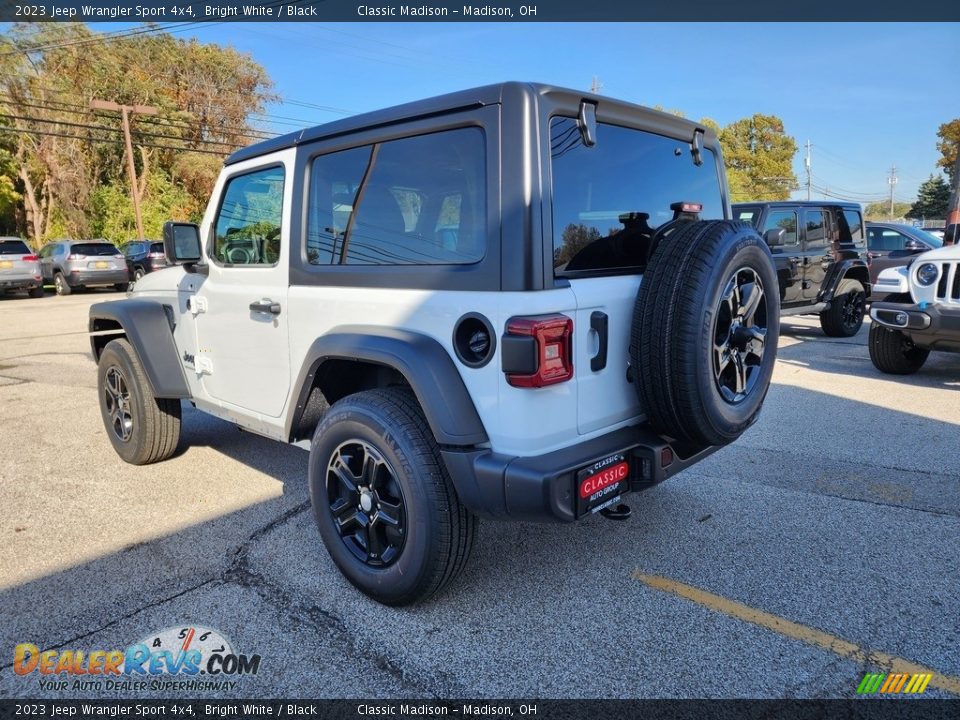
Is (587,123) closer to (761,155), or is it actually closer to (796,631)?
(796,631)

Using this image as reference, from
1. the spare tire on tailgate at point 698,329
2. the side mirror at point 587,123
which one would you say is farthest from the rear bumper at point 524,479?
the side mirror at point 587,123

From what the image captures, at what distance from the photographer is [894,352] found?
282 inches

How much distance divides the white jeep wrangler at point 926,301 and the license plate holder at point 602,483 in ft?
16.8

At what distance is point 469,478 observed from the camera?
2.43 metres

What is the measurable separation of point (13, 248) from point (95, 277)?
2126 millimetres

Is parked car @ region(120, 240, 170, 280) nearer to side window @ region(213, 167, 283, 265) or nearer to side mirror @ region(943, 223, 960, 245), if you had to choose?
side window @ region(213, 167, 283, 265)

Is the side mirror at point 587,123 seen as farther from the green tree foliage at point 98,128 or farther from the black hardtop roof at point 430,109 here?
the green tree foliage at point 98,128

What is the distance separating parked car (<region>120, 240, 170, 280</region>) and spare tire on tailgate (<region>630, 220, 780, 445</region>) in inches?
824

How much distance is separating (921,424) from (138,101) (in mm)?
38351

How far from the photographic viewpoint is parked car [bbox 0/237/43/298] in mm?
18250

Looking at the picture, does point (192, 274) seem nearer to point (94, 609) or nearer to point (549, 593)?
point (94, 609)

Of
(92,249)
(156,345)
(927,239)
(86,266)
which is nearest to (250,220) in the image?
(156,345)

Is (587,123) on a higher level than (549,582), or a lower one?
higher

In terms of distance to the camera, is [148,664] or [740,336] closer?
[148,664]
